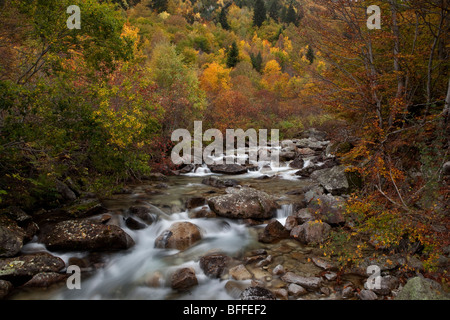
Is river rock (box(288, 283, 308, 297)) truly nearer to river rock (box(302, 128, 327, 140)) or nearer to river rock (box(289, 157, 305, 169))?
river rock (box(289, 157, 305, 169))

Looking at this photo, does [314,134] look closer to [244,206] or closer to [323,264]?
[244,206]

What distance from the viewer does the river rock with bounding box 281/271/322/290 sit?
18.7 feet

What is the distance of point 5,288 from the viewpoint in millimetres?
5406

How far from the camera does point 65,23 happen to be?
7520mm

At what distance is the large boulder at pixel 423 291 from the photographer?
4.32 m

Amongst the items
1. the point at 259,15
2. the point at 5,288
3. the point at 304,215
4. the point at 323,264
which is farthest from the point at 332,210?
the point at 259,15

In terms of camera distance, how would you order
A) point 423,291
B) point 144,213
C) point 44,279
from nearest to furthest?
point 423,291 < point 44,279 < point 144,213

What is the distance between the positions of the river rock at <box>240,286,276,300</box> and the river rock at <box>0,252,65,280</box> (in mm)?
4642

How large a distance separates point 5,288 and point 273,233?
6903 mm

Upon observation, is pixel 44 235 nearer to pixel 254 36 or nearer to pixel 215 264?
pixel 215 264

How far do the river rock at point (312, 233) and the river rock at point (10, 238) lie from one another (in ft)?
25.4

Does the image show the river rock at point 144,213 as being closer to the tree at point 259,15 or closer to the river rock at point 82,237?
the river rock at point 82,237
